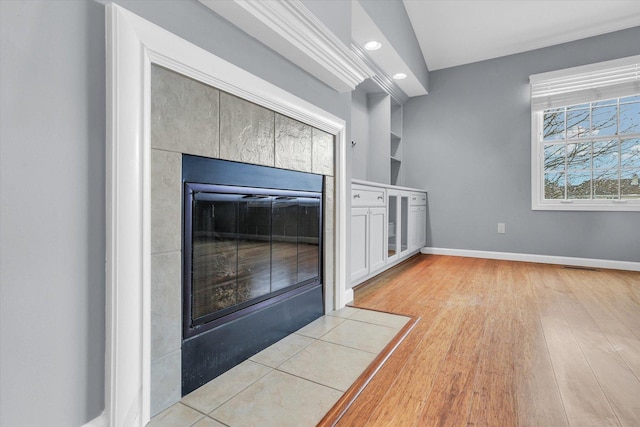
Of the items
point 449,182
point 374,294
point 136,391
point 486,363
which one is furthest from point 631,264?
point 136,391

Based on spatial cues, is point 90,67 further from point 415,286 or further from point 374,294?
point 415,286

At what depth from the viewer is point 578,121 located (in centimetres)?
357

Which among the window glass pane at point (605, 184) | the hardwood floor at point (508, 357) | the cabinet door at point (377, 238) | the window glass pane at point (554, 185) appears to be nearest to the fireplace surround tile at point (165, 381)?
the hardwood floor at point (508, 357)

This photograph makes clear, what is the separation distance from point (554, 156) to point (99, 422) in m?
4.49

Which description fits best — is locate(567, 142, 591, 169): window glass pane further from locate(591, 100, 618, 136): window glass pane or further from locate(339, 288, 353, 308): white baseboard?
locate(339, 288, 353, 308): white baseboard

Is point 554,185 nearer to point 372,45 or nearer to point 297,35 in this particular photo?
point 372,45

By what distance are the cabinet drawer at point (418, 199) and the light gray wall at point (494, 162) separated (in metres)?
0.14

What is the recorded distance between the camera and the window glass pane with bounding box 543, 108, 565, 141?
12.0ft

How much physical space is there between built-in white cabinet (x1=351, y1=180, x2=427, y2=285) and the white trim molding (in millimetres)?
1620

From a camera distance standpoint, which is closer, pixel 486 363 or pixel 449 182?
pixel 486 363

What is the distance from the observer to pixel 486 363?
4.56 feet

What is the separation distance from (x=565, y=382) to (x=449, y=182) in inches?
128

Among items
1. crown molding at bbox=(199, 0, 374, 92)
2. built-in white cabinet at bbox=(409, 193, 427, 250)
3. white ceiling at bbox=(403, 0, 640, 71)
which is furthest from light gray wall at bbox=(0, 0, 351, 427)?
white ceiling at bbox=(403, 0, 640, 71)

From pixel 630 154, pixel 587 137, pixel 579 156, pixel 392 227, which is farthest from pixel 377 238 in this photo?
pixel 630 154
